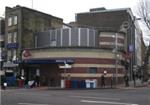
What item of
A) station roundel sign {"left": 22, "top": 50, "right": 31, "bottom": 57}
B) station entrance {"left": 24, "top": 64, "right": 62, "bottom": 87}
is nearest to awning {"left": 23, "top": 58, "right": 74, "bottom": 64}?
station entrance {"left": 24, "top": 64, "right": 62, "bottom": 87}

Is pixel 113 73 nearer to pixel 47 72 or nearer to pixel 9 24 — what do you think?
pixel 47 72

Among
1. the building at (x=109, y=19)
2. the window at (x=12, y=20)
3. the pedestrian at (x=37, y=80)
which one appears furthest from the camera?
the building at (x=109, y=19)

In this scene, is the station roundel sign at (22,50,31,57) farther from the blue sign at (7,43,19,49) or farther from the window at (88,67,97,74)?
the window at (88,67,97,74)

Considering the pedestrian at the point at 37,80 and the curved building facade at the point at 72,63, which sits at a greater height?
the curved building facade at the point at 72,63

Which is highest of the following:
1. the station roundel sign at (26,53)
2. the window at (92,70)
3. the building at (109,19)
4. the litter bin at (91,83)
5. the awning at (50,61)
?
the building at (109,19)

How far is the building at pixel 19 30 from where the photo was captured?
6378cm

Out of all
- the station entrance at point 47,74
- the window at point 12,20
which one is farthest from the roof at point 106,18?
the station entrance at point 47,74

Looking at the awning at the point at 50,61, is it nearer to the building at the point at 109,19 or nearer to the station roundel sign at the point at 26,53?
the station roundel sign at the point at 26,53

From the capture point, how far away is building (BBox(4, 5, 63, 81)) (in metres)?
63.8

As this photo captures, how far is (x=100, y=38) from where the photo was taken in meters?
73.4

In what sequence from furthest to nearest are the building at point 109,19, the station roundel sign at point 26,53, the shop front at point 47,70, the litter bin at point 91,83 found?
the building at point 109,19
the station roundel sign at point 26,53
the shop front at point 47,70
the litter bin at point 91,83

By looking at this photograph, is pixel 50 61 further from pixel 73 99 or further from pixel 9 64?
pixel 73 99

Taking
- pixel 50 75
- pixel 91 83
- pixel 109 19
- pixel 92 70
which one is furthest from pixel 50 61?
pixel 109 19

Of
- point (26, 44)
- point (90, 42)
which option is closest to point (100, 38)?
point (90, 42)
